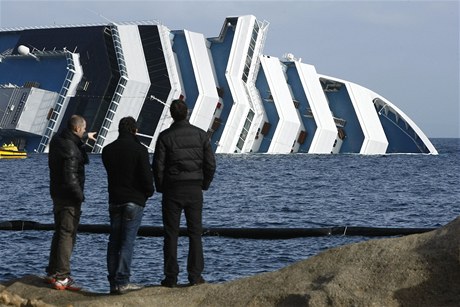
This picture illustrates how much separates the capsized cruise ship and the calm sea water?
2.21 meters

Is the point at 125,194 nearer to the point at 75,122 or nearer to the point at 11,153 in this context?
the point at 75,122

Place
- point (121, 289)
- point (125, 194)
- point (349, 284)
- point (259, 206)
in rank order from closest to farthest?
point (349, 284) < point (121, 289) < point (125, 194) < point (259, 206)

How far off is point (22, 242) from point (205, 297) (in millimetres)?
11709

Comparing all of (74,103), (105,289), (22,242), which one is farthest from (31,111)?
(105,289)


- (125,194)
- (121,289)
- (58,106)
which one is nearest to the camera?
(121,289)

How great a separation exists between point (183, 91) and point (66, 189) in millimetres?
58071

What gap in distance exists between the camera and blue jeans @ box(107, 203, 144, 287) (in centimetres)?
1156

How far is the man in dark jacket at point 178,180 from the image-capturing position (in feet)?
38.0

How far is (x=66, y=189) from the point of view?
1187 centimetres

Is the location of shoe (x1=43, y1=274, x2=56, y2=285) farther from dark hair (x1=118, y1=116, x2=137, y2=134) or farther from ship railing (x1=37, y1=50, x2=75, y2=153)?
ship railing (x1=37, y1=50, x2=75, y2=153)

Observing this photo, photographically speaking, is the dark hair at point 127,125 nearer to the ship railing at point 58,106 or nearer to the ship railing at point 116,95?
the ship railing at point 116,95

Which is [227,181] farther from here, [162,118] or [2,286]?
[2,286]

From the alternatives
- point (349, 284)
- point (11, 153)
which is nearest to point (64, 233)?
point (349, 284)

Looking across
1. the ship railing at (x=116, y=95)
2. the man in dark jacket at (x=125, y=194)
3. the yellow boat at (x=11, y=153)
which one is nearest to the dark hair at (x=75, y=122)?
the man in dark jacket at (x=125, y=194)
